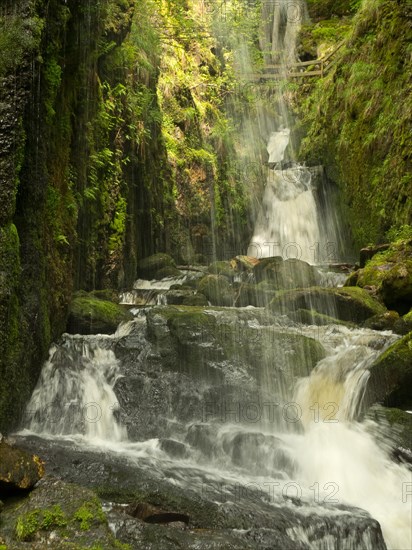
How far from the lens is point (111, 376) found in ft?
23.3

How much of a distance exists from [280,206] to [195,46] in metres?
8.08

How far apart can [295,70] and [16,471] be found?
25.6 metres

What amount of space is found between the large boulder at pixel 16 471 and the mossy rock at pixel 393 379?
435cm

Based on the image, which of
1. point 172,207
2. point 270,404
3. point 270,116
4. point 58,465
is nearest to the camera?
point 58,465

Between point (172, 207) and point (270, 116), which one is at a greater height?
point (270, 116)

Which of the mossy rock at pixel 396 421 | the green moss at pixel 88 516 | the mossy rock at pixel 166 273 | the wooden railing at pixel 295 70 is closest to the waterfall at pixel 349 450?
the mossy rock at pixel 396 421

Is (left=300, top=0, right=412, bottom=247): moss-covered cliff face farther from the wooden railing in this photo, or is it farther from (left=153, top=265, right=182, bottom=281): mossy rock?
the wooden railing

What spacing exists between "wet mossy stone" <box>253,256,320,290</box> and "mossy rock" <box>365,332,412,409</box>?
535 cm

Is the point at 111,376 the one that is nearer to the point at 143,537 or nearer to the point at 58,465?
the point at 58,465

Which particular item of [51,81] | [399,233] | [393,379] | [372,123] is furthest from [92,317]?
[372,123]

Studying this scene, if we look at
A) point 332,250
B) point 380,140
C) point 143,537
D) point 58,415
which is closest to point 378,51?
point 380,140

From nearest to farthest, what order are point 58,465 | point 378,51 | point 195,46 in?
1. point 58,465
2. point 378,51
3. point 195,46

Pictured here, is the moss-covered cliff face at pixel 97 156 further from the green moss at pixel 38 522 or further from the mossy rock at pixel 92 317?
the green moss at pixel 38 522

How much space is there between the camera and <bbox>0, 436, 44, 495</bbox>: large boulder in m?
3.44
